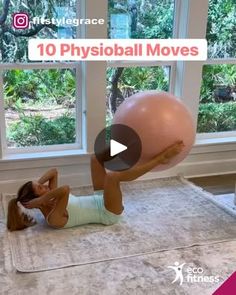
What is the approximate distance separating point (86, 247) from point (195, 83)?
1.75m

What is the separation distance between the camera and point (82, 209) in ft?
8.23

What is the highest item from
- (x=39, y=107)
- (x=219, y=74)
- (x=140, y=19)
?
(x=140, y=19)

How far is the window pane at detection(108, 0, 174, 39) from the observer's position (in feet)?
9.89

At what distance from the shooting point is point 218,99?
3.61 metres

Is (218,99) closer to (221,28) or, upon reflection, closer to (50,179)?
(221,28)

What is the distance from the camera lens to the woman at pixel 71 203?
2.37 metres

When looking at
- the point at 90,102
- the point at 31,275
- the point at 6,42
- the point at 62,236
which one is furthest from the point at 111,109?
the point at 31,275

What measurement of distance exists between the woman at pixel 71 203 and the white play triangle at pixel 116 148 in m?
0.13

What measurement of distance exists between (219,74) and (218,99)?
9.4 inches

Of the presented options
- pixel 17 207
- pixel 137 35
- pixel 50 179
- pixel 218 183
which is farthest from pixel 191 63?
pixel 17 207

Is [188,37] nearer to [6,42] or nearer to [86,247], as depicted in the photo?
[6,42]

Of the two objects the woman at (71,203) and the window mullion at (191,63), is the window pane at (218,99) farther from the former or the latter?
the woman at (71,203)
